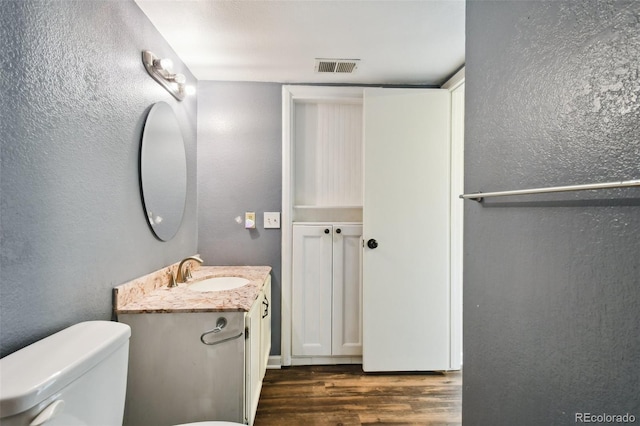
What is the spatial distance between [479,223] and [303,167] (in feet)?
5.03

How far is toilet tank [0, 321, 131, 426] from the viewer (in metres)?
0.62

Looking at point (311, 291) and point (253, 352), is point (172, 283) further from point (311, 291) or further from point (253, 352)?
point (311, 291)

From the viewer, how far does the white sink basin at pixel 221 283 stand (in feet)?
5.92

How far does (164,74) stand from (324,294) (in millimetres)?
1775

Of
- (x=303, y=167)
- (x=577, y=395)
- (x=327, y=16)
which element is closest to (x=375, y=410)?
(x=577, y=395)

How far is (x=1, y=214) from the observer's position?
2.48 ft

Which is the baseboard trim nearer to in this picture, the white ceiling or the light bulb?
the light bulb

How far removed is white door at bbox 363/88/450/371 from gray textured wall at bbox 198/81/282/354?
27.1 inches

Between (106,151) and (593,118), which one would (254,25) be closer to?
(106,151)

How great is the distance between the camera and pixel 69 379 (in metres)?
0.72

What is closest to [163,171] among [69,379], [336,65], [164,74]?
[164,74]

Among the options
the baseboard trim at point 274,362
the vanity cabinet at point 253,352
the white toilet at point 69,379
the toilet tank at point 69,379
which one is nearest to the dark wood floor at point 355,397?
the baseboard trim at point 274,362

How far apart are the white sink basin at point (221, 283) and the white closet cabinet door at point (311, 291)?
18.9 inches

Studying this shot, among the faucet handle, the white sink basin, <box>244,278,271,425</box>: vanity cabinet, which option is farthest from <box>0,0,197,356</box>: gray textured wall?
<box>244,278,271,425</box>: vanity cabinet
